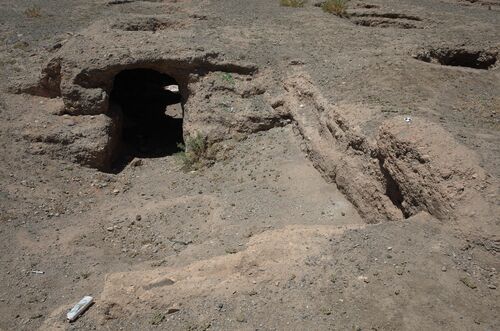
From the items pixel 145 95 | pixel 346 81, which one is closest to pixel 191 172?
pixel 346 81

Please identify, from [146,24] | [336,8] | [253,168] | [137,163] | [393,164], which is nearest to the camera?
[393,164]

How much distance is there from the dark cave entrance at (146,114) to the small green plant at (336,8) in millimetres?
3604

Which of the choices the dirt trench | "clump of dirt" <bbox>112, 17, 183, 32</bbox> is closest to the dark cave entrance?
the dirt trench

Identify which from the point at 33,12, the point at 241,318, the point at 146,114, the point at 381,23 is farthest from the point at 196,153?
the point at 33,12

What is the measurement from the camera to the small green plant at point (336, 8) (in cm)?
998

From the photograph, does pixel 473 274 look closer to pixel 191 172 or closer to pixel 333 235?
pixel 333 235

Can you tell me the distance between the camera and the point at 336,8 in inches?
394

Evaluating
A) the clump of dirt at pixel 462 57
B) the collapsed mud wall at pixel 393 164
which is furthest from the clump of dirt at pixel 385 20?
the collapsed mud wall at pixel 393 164

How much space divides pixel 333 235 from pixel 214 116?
3.65m

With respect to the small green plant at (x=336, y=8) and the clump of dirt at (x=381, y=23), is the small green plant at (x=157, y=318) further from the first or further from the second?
the small green plant at (x=336, y=8)

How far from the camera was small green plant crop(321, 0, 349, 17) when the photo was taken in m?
9.98

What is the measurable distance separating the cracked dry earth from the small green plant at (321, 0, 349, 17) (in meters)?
Result: 0.16

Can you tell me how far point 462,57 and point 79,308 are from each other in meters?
7.06

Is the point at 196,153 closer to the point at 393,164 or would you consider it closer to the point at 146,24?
the point at 146,24
